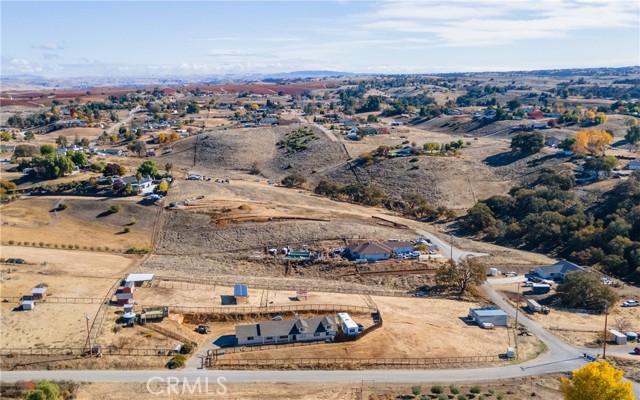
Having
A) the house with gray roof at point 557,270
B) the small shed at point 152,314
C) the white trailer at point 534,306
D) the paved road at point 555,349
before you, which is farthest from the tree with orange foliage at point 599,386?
the small shed at point 152,314

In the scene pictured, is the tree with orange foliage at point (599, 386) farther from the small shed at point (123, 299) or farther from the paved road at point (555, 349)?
the small shed at point (123, 299)

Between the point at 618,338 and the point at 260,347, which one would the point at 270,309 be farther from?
the point at 618,338

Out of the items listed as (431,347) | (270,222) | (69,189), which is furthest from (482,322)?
(69,189)

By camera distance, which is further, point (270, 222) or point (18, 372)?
point (270, 222)

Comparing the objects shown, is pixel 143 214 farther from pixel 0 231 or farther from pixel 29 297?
pixel 29 297

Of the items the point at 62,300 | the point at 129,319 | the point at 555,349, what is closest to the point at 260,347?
the point at 129,319

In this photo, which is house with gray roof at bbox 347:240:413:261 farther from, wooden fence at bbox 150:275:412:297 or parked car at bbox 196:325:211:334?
parked car at bbox 196:325:211:334

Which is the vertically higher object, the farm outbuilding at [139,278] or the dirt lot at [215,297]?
the farm outbuilding at [139,278]
